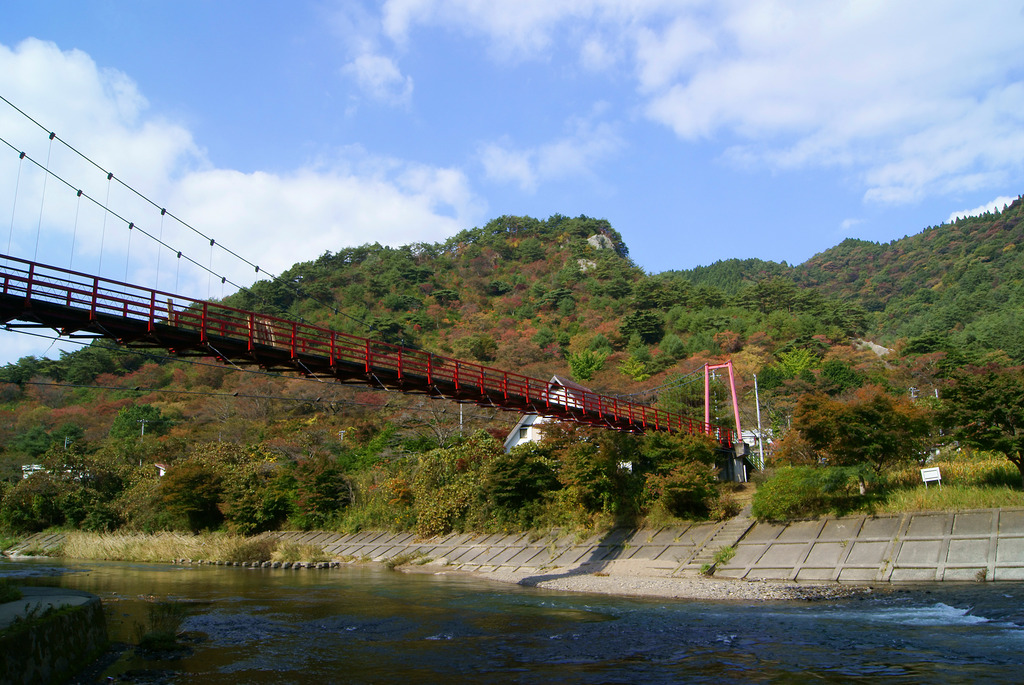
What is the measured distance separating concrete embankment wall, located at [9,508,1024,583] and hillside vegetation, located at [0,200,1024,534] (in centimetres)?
139

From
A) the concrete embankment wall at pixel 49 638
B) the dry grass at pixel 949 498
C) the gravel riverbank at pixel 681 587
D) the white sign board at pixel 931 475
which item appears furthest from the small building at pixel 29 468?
the white sign board at pixel 931 475

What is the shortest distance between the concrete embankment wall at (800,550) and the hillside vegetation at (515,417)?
1.39 m

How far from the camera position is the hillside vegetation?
27.3 m

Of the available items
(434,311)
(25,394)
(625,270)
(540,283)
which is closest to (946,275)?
(625,270)

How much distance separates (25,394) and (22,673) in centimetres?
8383

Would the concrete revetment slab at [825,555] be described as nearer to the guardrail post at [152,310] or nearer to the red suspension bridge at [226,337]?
the red suspension bridge at [226,337]

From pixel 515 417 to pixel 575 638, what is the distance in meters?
33.8

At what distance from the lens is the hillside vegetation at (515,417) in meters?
27.3

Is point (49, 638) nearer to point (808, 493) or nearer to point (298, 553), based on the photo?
point (808, 493)

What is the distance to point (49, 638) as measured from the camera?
9.82m

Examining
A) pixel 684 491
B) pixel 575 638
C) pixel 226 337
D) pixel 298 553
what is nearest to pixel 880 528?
pixel 684 491

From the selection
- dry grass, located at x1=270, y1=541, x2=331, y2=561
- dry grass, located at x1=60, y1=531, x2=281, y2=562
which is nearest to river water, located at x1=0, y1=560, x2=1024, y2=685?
dry grass, located at x1=270, y1=541, x2=331, y2=561

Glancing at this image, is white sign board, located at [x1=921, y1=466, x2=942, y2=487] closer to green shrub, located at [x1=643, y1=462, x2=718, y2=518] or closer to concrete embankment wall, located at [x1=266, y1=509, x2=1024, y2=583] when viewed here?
concrete embankment wall, located at [x1=266, y1=509, x2=1024, y2=583]

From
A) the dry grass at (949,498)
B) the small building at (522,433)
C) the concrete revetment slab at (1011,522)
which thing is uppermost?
the small building at (522,433)
